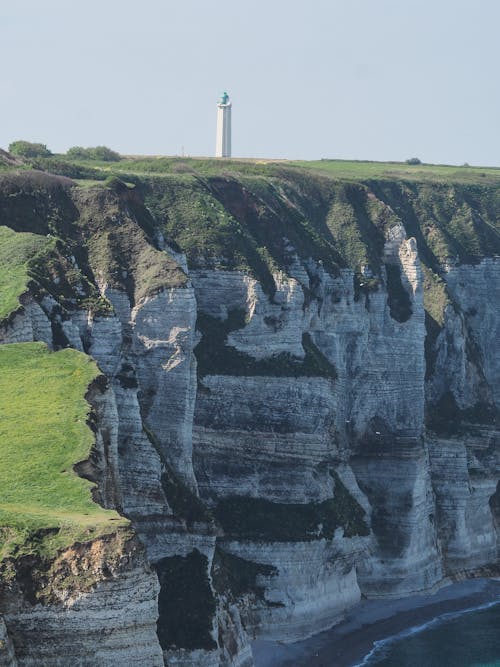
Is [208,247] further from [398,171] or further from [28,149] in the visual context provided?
[398,171]

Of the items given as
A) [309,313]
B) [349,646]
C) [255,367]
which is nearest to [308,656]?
[349,646]

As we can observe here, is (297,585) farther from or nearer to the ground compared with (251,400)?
nearer to the ground

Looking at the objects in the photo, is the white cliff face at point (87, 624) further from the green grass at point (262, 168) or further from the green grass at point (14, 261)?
the green grass at point (262, 168)

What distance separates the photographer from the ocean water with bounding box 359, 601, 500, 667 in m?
85.7

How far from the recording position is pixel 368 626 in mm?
90500

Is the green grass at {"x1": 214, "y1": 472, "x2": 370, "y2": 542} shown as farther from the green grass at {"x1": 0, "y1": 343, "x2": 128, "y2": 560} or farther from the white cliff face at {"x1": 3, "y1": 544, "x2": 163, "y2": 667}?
the white cliff face at {"x1": 3, "y1": 544, "x2": 163, "y2": 667}

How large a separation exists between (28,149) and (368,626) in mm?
47340

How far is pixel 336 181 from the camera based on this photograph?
118812 millimetres

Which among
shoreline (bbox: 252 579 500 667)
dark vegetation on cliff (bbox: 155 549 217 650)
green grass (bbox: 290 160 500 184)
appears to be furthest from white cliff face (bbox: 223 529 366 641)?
green grass (bbox: 290 160 500 184)

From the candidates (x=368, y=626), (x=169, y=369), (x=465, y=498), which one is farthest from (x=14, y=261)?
(x=465, y=498)

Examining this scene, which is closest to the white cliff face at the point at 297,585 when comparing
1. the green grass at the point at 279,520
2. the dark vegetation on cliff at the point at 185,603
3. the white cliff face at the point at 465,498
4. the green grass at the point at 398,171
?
the green grass at the point at 279,520

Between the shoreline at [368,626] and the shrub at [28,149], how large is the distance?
143 ft

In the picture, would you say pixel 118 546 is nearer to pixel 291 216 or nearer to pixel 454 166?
pixel 291 216

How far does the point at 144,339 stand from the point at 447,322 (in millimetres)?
35614
